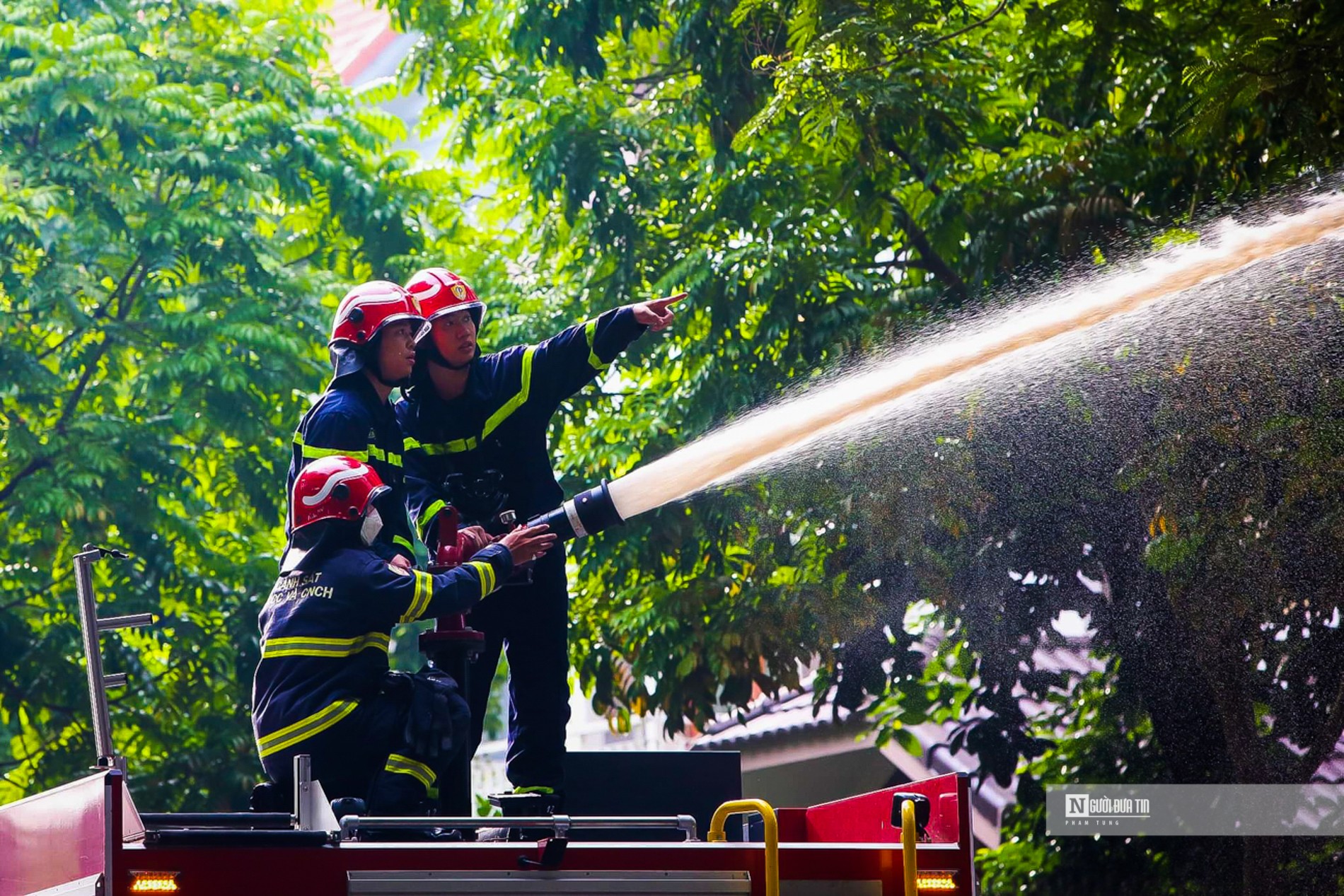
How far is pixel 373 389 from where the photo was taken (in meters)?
6.18

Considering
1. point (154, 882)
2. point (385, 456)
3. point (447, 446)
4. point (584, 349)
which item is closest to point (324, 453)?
point (385, 456)

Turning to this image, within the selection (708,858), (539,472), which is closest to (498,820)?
(708,858)

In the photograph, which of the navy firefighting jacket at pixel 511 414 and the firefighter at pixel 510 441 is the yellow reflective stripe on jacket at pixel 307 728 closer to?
the firefighter at pixel 510 441

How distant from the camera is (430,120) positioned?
15141mm

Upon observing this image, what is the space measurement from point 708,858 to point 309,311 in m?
12.5

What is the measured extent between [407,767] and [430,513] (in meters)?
1.19

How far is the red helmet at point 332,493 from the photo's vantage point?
5.39 meters

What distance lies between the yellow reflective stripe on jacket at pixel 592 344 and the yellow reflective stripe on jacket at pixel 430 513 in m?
0.87

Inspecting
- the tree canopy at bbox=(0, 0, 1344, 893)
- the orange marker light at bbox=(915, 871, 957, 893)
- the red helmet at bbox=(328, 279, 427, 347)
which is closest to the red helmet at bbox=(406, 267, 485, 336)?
the red helmet at bbox=(328, 279, 427, 347)

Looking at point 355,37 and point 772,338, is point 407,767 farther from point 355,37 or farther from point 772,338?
point 355,37

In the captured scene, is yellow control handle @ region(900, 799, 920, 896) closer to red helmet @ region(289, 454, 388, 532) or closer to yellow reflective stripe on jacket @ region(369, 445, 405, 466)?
red helmet @ region(289, 454, 388, 532)

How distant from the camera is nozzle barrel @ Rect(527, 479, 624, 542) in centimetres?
605

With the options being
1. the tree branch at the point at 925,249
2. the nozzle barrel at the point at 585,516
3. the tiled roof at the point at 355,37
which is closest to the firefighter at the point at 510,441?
the nozzle barrel at the point at 585,516

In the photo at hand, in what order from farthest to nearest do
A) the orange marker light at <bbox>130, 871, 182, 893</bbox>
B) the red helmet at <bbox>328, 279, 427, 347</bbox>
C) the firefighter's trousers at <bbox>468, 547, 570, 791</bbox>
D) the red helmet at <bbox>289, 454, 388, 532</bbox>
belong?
1. the firefighter's trousers at <bbox>468, 547, 570, 791</bbox>
2. the red helmet at <bbox>328, 279, 427, 347</bbox>
3. the red helmet at <bbox>289, 454, 388, 532</bbox>
4. the orange marker light at <bbox>130, 871, 182, 893</bbox>
